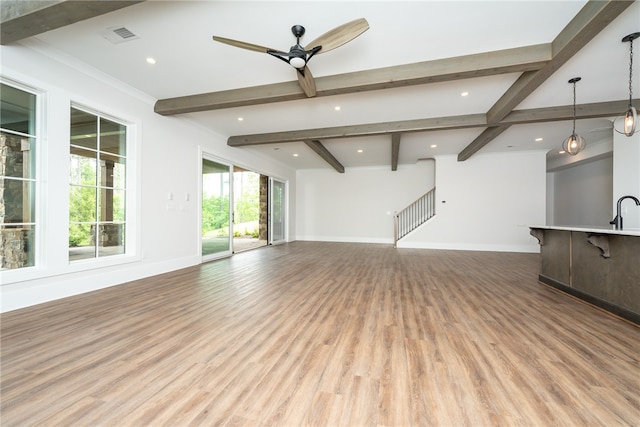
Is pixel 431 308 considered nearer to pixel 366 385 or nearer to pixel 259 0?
pixel 366 385

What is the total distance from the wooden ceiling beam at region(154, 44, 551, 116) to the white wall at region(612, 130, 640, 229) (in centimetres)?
352

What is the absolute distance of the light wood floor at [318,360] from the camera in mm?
1362

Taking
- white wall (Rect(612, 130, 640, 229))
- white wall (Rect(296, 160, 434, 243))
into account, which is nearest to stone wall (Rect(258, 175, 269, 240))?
white wall (Rect(296, 160, 434, 243))

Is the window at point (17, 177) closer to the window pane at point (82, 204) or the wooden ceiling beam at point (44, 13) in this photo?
the window pane at point (82, 204)

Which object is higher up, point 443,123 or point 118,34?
point 118,34

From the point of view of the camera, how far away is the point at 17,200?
2.88 m

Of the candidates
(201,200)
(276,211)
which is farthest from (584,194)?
(201,200)

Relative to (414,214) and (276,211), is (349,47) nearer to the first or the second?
(276,211)

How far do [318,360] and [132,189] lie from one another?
4.01 m

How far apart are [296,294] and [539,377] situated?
2.47 m

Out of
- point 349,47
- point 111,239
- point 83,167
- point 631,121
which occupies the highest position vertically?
point 349,47

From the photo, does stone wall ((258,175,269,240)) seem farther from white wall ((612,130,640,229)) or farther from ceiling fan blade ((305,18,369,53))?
white wall ((612,130,640,229))

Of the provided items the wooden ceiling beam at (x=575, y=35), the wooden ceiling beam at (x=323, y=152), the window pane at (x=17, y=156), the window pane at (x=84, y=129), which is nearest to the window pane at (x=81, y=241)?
the window pane at (x=17, y=156)

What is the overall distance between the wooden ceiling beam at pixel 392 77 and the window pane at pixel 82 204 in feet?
5.92
